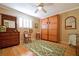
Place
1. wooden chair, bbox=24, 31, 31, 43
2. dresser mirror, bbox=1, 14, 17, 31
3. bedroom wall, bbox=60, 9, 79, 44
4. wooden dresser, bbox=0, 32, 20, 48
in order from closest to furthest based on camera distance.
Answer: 1. dresser mirror, bbox=1, 14, 17, 31
2. bedroom wall, bbox=60, 9, 79, 44
3. wooden chair, bbox=24, 31, 31, 43
4. wooden dresser, bbox=0, 32, 20, 48

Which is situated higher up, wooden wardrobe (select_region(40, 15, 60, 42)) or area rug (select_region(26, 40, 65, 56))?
wooden wardrobe (select_region(40, 15, 60, 42))

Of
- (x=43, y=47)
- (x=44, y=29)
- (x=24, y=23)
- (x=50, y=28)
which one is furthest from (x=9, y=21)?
(x=43, y=47)

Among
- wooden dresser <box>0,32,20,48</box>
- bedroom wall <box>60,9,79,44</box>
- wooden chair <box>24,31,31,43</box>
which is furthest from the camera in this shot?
wooden dresser <box>0,32,20,48</box>

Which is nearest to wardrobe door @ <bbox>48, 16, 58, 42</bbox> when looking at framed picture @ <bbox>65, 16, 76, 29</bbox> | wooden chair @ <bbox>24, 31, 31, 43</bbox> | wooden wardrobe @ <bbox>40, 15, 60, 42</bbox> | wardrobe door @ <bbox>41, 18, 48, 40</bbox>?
wooden wardrobe @ <bbox>40, 15, 60, 42</bbox>

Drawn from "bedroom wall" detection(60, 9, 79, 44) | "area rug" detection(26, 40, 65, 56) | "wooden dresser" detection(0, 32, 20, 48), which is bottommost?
"area rug" detection(26, 40, 65, 56)

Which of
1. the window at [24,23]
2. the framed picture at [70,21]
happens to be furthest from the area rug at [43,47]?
the framed picture at [70,21]

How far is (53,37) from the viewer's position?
2.29 meters

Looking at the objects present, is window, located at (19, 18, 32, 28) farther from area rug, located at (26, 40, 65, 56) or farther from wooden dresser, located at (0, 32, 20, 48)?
area rug, located at (26, 40, 65, 56)

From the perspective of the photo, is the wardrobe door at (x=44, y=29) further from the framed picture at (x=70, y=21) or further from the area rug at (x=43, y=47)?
the framed picture at (x=70, y=21)

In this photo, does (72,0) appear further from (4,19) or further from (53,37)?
(4,19)

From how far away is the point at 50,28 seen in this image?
2.31m

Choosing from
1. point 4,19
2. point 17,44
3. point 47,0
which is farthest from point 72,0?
point 17,44

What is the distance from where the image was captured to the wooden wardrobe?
88.8 inches

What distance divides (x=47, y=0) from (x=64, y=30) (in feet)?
3.35
